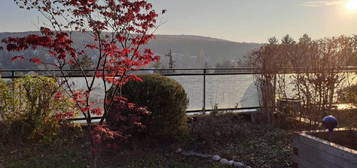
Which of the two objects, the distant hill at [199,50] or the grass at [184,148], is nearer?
the grass at [184,148]

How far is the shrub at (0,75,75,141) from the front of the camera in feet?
14.0

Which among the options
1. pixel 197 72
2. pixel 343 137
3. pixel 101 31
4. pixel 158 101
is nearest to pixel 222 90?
pixel 197 72

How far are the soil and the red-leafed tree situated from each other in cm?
191

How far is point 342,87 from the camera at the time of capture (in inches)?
229

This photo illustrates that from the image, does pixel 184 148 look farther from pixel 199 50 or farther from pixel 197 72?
pixel 199 50

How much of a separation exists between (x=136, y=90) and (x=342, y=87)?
4069 mm

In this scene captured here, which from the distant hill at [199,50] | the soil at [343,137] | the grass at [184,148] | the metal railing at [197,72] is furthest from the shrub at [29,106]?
the soil at [343,137]

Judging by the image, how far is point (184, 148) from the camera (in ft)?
14.0

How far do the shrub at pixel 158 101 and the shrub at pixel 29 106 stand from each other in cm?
98

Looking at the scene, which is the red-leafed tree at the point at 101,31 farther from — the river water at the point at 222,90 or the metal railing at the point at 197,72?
the river water at the point at 222,90

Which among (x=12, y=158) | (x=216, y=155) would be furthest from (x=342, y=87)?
(x=12, y=158)

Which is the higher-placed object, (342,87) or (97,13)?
(97,13)

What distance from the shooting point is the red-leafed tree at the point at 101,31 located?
2.79 m

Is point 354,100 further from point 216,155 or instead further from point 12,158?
point 12,158
